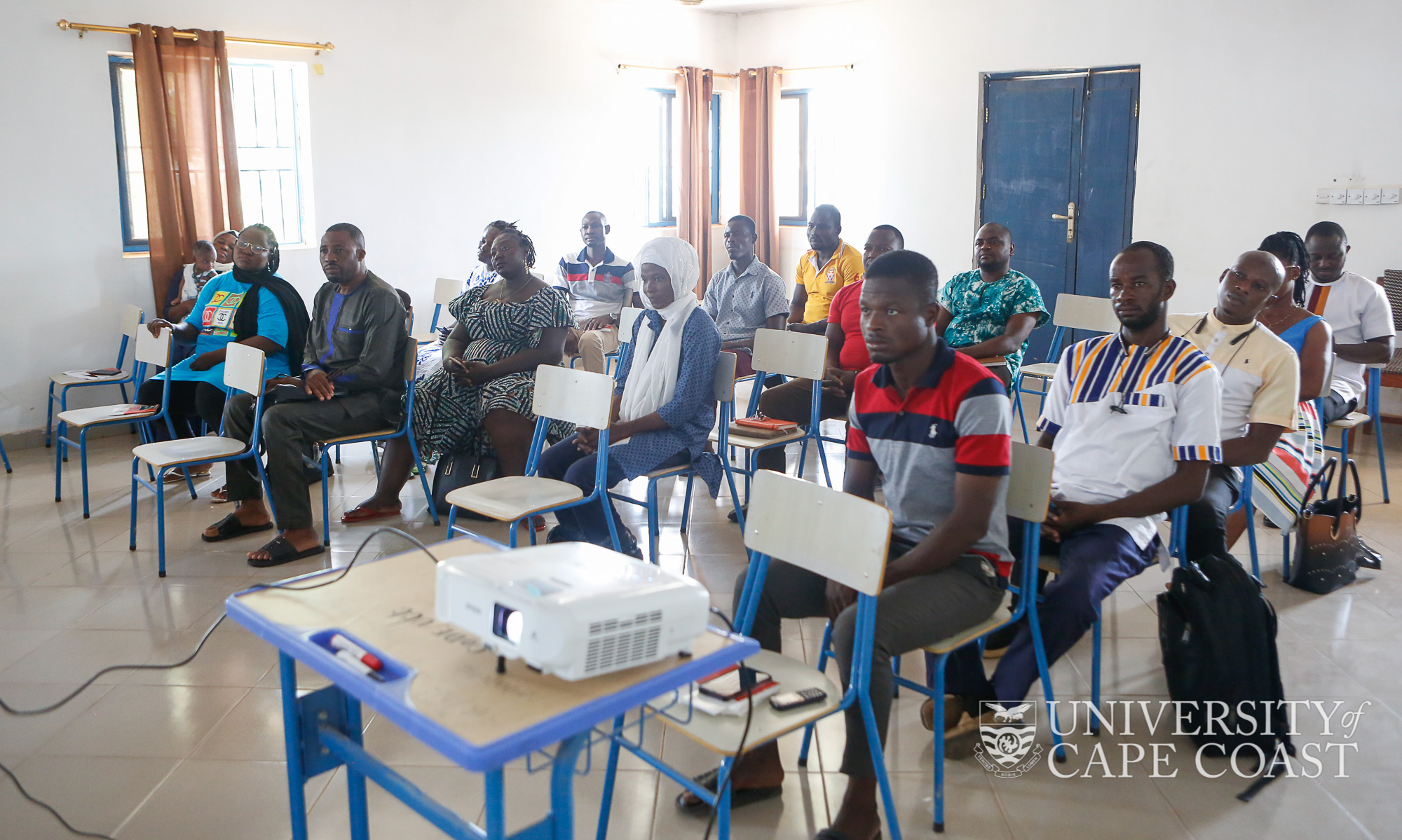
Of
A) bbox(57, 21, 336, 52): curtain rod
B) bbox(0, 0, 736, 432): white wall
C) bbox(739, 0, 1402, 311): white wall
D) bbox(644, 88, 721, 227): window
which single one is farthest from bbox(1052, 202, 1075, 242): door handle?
bbox(57, 21, 336, 52): curtain rod

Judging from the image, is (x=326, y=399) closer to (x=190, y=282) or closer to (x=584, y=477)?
(x=584, y=477)

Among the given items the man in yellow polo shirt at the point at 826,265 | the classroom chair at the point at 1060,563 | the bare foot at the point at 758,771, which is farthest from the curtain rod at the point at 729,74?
the bare foot at the point at 758,771

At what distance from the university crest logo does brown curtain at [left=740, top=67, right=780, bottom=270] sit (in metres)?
6.14

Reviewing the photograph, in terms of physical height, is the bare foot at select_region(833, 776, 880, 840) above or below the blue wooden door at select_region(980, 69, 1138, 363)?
below

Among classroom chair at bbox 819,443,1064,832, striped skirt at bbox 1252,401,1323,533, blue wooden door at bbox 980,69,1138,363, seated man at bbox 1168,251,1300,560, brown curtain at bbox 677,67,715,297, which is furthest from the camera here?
brown curtain at bbox 677,67,715,297

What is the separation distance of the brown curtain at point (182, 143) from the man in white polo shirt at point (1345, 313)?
5700 millimetres

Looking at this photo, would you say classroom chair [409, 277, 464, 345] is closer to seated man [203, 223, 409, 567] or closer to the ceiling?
seated man [203, 223, 409, 567]

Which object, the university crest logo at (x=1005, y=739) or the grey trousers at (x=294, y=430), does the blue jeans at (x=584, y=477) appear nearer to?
the grey trousers at (x=294, y=430)

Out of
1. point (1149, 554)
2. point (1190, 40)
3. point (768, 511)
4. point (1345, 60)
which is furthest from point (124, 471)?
point (1345, 60)

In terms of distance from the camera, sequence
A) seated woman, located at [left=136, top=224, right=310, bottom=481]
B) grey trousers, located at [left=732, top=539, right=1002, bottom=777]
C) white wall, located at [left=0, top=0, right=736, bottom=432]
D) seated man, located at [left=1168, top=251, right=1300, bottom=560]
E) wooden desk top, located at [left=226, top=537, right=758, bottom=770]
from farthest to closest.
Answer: white wall, located at [left=0, top=0, right=736, bottom=432] → seated woman, located at [left=136, top=224, right=310, bottom=481] → seated man, located at [left=1168, top=251, right=1300, bottom=560] → grey trousers, located at [left=732, top=539, right=1002, bottom=777] → wooden desk top, located at [left=226, top=537, right=758, bottom=770]

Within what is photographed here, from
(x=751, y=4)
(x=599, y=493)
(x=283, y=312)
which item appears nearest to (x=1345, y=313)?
(x=599, y=493)

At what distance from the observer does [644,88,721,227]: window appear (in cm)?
809

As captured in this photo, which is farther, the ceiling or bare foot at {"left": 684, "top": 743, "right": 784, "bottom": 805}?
the ceiling

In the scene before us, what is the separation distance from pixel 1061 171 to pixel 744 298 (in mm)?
2961
